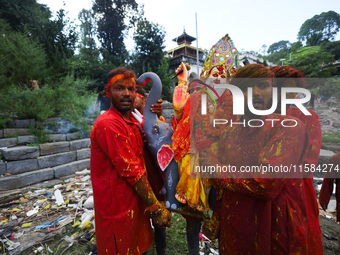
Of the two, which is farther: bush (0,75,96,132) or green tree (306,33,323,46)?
green tree (306,33,323,46)

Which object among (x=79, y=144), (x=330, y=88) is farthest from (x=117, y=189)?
(x=330, y=88)

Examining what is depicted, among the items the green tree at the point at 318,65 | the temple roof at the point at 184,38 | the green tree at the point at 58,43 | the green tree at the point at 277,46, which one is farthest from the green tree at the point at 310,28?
the green tree at the point at 58,43

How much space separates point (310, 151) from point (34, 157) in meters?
7.05

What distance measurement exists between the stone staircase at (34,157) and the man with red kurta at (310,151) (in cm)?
662

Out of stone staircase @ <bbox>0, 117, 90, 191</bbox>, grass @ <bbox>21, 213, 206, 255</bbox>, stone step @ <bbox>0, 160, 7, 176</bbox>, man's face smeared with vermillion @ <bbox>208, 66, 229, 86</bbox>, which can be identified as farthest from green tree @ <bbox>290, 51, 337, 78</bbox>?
stone step @ <bbox>0, 160, 7, 176</bbox>

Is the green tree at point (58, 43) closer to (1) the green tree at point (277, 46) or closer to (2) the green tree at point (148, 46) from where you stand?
(2) the green tree at point (148, 46)

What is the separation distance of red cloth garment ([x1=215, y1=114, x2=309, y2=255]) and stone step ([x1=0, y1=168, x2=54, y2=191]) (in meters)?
6.04

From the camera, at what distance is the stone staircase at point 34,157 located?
16.5 feet

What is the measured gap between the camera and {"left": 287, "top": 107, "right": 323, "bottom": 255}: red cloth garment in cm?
171

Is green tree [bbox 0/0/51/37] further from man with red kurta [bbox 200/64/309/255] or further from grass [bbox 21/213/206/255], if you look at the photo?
man with red kurta [bbox 200/64/309/255]

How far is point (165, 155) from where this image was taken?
1.87 meters

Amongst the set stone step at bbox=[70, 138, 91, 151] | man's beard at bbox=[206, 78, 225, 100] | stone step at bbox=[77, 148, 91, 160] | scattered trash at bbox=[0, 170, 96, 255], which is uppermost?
man's beard at bbox=[206, 78, 225, 100]

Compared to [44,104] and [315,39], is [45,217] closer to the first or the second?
[44,104]

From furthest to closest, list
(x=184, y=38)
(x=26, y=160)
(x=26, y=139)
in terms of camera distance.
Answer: (x=184, y=38) < (x=26, y=139) < (x=26, y=160)
